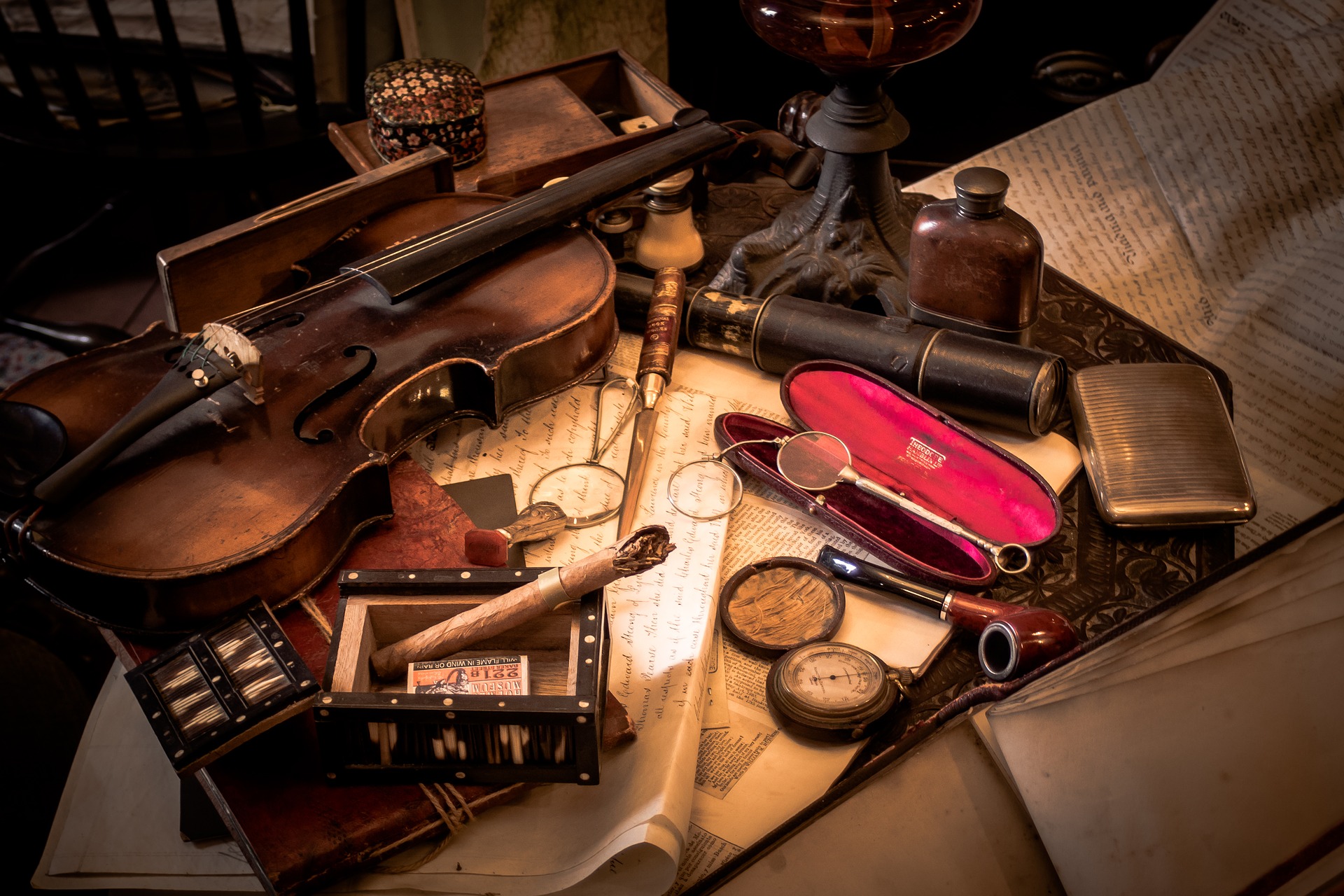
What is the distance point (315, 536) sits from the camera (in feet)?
3.96

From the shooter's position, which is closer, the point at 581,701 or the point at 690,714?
the point at 581,701

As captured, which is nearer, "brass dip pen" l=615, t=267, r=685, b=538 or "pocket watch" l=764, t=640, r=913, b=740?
"pocket watch" l=764, t=640, r=913, b=740

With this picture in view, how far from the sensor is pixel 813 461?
144 centimetres

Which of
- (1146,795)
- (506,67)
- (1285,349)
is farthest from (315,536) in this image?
(506,67)

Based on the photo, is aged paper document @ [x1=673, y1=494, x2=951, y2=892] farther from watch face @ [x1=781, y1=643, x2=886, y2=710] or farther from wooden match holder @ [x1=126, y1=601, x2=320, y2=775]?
wooden match holder @ [x1=126, y1=601, x2=320, y2=775]

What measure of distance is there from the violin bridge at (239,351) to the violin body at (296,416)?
4cm

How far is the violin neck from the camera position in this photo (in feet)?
4.98

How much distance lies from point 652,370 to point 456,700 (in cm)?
72

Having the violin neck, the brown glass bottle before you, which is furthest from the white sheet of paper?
the brown glass bottle

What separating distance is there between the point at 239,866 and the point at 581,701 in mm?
→ 543

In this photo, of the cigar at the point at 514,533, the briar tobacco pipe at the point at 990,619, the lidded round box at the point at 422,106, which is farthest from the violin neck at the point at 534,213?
the briar tobacco pipe at the point at 990,619

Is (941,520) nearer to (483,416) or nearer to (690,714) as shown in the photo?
(690,714)

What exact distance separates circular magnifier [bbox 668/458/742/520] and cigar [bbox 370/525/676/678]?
401 mm

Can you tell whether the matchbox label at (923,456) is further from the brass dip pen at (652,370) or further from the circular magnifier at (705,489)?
the brass dip pen at (652,370)
